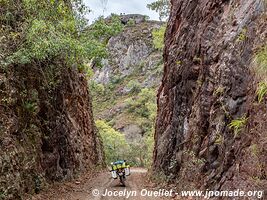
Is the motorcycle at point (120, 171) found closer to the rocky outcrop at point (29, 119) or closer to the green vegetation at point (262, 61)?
the rocky outcrop at point (29, 119)

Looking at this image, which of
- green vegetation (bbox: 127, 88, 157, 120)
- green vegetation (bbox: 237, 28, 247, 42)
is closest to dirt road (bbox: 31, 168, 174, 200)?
green vegetation (bbox: 237, 28, 247, 42)

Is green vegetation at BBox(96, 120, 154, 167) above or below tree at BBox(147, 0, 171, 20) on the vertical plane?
below

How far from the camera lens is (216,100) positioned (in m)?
12.4

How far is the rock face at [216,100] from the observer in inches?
365

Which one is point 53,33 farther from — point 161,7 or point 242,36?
point 161,7

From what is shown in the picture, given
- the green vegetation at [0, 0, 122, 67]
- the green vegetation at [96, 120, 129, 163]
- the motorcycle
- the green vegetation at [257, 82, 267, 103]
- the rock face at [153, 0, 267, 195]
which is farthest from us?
the green vegetation at [96, 120, 129, 163]

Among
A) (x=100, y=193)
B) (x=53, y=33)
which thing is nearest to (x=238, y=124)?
(x=100, y=193)

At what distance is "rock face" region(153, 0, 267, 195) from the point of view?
927 cm

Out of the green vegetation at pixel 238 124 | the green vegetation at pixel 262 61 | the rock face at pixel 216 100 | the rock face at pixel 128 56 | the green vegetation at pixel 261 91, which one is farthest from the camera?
the rock face at pixel 128 56

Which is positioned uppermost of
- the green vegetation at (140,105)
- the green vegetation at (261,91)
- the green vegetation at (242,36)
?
the green vegetation at (242,36)

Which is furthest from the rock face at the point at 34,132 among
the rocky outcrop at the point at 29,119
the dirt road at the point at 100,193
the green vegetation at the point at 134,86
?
the green vegetation at the point at 134,86

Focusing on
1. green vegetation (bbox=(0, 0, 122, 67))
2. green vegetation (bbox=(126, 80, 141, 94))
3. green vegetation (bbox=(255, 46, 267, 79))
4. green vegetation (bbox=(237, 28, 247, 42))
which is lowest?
green vegetation (bbox=(126, 80, 141, 94))

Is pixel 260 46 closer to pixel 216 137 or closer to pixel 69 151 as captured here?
pixel 216 137

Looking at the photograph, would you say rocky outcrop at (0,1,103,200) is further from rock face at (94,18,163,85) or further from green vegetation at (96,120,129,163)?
rock face at (94,18,163,85)
